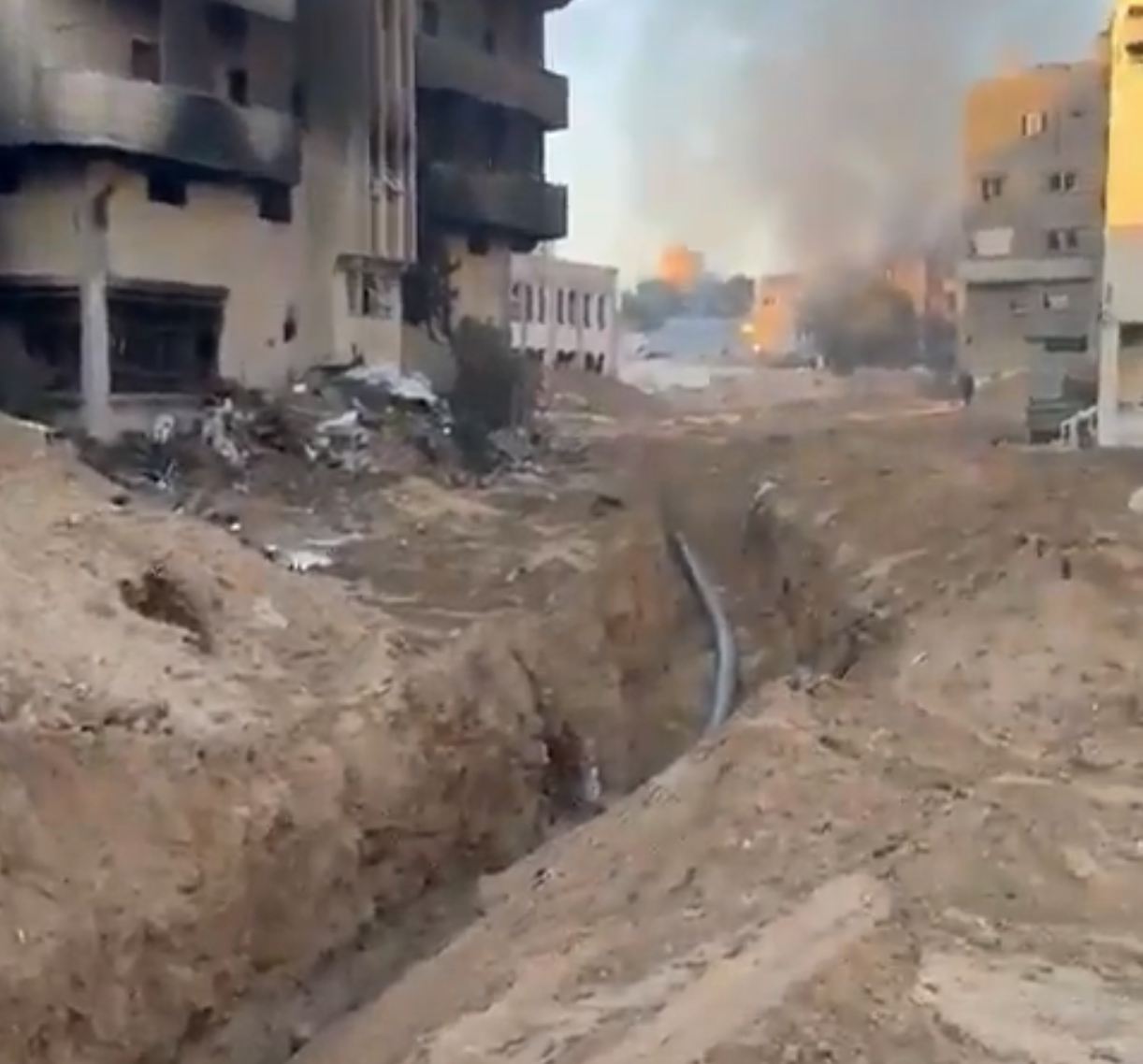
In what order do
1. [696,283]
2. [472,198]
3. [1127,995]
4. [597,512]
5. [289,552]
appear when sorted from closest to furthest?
[1127,995] < [289,552] < [597,512] < [696,283] < [472,198]

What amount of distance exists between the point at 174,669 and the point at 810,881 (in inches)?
65.8

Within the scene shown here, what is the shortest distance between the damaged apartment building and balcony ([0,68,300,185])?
1cm

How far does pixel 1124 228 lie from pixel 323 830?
24.6 feet

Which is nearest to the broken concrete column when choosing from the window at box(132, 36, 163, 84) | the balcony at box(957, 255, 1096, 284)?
the window at box(132, 36, 163, 84)

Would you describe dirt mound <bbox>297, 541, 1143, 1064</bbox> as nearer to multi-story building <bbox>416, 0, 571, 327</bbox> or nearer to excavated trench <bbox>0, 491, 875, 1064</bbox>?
excavated trench <bbox>0, 491, 875, 1064</bbox>

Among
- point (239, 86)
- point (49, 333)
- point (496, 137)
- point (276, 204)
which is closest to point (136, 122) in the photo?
point (49, 333)

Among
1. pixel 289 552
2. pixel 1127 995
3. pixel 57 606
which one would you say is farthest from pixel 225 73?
pixel 1127 995

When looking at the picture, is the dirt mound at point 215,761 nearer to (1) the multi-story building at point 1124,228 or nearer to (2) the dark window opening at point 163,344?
(2) the dark window opening at point 163,344

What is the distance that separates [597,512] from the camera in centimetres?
837

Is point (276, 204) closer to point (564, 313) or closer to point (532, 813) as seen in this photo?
point (564, 313)

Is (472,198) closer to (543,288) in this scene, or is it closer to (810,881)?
(543,288)

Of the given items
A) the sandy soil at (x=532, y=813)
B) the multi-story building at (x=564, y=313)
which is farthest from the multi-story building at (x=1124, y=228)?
the multi-story building at (x=564, y=313)

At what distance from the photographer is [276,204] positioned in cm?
988

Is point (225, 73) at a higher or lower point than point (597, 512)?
higher
